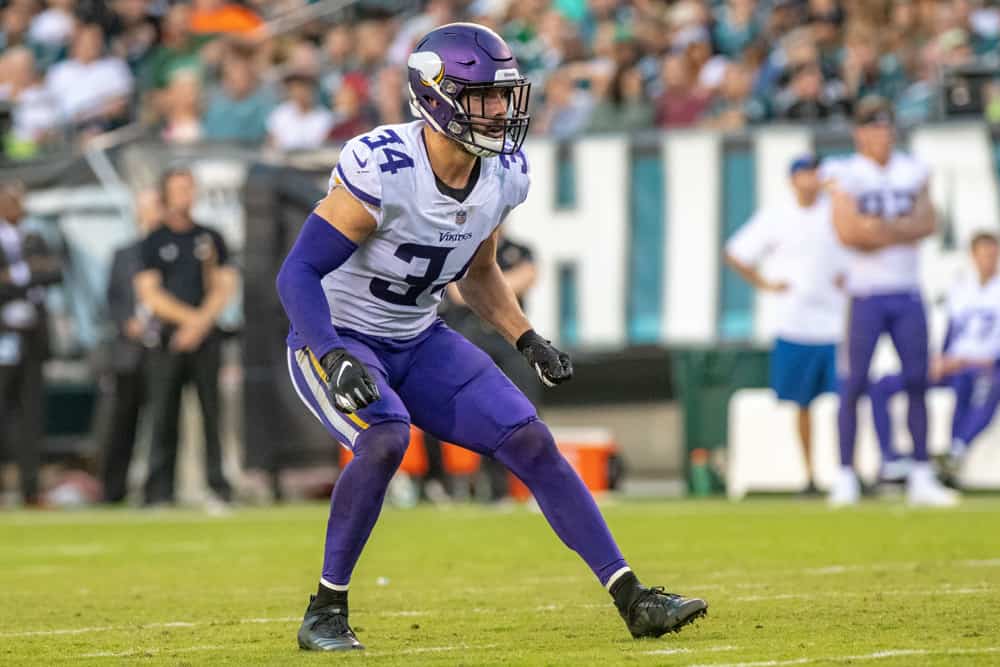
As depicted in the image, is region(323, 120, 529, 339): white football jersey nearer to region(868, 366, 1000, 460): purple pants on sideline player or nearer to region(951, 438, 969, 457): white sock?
region(868, 366, 1000, 460): purple pants on sideline player

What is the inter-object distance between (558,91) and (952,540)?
7.63 metres

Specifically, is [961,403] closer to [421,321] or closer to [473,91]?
[421,321]

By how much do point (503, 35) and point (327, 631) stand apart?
39.3 feet

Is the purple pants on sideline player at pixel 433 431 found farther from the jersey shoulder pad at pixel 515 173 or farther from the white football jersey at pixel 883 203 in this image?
→ the white football jersey at pixel 883 203

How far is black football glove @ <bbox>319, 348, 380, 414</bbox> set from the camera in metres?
5.20

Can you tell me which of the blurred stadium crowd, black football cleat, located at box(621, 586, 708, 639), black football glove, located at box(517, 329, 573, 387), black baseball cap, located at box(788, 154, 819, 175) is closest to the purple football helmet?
black football glove, located at box(517, 329, 573, 387)

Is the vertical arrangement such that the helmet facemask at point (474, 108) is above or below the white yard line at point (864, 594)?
above

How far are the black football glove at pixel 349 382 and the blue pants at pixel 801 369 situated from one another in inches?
296

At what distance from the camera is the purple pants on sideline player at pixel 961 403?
40.3 ft

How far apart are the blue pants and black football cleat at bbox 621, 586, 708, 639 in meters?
7.24

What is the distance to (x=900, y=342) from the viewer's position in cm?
1157

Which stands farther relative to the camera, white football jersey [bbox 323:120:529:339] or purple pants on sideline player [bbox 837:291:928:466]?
purple pants on sideline player [bbox 837:291:928:466]

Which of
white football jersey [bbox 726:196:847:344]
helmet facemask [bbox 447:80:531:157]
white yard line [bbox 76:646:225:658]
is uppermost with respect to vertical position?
helmet facemask [bbox 447:80:531:157]

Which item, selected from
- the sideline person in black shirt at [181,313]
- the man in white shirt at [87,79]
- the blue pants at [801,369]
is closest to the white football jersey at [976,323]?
the blue pants at [801,369]
